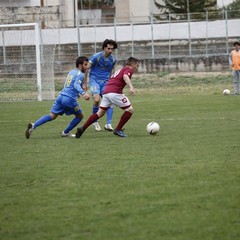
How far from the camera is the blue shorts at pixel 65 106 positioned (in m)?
14.3

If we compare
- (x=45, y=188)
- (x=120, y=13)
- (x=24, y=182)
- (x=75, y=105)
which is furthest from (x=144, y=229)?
(x=120, y=13)

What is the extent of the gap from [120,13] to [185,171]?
55.0m

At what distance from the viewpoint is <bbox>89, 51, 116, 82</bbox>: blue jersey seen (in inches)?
644

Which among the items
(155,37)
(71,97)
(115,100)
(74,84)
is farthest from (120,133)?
(155,37)

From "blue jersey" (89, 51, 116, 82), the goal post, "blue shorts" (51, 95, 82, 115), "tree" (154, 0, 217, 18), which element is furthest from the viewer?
"tree" (154, 0, 217, 18)

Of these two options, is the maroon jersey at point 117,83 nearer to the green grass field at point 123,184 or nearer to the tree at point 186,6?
the green grass field at point 123,184

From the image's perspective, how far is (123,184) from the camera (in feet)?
28.1

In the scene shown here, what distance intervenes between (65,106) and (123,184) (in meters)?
5.93

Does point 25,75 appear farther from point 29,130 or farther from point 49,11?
point 49,11

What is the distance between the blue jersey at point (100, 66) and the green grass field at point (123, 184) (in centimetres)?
137

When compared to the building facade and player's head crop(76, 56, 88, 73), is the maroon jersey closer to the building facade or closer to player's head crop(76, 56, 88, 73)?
player's head crop(76, 56, 88, 73)

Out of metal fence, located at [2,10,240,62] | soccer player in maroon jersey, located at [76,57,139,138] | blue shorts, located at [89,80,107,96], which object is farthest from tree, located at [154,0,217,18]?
soccer player in maroon jersey, located at [76,57,139,138]

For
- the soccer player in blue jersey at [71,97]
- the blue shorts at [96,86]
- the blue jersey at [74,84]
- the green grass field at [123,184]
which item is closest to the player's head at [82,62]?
the soccer player in blue jersey at [71,97]

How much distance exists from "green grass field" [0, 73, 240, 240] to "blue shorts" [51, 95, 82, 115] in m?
0.55
